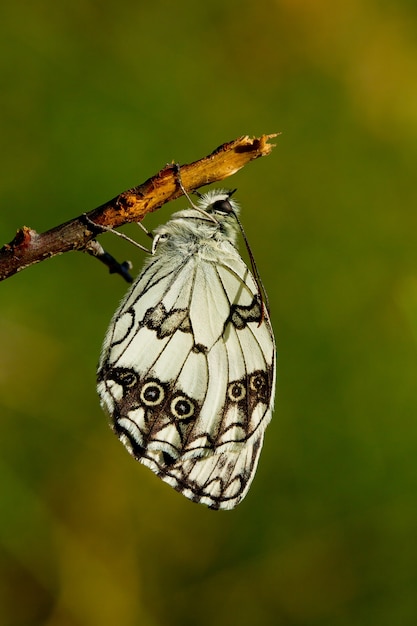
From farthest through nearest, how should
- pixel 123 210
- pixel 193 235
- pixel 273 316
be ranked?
1. pixel 273 316
2. pixel 193 235
3. pixel 123 210

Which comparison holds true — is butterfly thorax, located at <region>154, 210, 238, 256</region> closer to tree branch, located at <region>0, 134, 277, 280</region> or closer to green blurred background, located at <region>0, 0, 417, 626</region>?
tree branch, located at <region>0, 134, 277, 280</region>

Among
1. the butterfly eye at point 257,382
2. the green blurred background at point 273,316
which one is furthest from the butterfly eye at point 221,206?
the green blurred background at point 273,316

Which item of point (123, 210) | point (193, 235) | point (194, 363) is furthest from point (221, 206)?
point (123, 210)

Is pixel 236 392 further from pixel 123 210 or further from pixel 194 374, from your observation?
pixel 123 210

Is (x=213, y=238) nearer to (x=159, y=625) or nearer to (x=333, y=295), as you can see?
(x=333, y=295)

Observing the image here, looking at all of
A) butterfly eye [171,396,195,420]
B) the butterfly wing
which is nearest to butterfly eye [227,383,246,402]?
the butterfly wing
